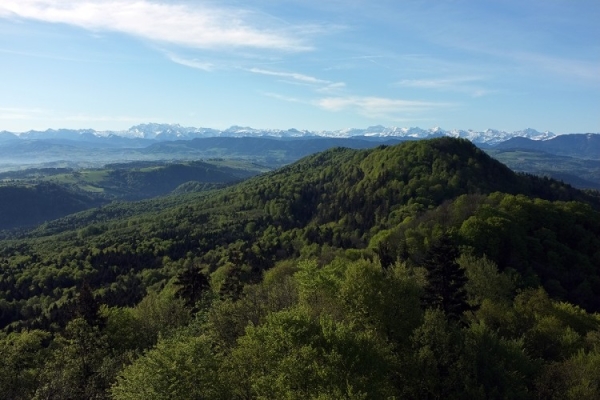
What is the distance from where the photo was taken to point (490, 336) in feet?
178

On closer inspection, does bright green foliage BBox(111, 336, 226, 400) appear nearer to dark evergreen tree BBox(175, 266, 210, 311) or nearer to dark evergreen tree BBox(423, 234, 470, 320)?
dark evergreen tree BBox(423, 234, 470, 320)

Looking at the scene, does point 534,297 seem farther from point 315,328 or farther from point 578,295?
point 315,328

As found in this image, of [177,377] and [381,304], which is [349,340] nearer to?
[381,304]

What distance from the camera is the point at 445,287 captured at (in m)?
67.6

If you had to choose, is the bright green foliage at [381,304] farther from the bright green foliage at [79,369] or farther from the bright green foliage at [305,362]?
the bright green foliage at [79,369]

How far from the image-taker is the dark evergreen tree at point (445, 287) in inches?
2601

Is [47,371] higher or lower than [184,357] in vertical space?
lower

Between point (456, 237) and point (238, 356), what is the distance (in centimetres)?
8735

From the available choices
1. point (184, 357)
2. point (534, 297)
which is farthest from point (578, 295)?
point (184, 357)

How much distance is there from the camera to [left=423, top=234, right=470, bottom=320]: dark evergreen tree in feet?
217

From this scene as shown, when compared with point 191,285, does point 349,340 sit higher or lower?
higher

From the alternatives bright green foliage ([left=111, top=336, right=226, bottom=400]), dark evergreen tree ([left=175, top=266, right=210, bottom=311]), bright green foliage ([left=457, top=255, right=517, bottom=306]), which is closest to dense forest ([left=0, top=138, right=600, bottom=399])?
bright green foliage ([left=111, top=336, right=226, bottom=400])

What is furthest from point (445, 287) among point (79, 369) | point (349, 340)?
point (79, 369)

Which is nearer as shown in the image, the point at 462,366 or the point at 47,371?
the point at 462,366
